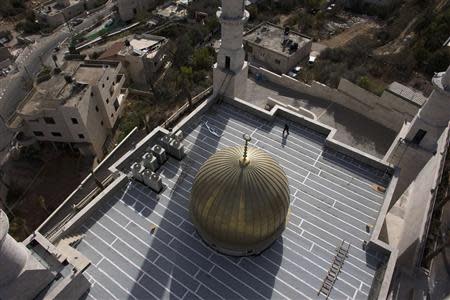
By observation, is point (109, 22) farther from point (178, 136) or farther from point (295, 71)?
point (178, 136)

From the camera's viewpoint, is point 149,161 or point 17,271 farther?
point 149,161

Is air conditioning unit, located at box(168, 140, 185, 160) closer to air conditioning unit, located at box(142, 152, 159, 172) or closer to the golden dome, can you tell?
air conditioning unit, located at box(142, 152, 159, 172)

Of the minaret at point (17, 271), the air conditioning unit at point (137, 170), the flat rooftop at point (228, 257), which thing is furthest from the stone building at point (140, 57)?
the minaret at point (17, 271)

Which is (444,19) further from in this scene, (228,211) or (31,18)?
(31,18)

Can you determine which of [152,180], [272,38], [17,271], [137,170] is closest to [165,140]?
[137,170]

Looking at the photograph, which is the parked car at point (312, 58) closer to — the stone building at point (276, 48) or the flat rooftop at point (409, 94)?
the stone building at point (276, 48)
